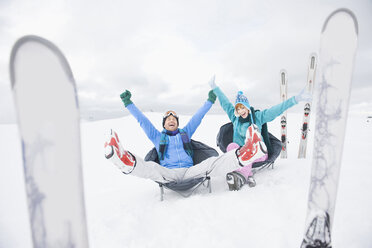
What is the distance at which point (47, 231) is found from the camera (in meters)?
1.01

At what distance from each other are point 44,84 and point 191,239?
4.84 ft

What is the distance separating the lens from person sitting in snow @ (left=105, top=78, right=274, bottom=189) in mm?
2045

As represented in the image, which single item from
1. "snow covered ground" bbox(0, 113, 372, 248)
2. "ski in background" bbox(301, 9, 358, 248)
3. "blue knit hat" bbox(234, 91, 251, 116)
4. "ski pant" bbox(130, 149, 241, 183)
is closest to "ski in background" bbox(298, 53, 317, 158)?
"snow covered ground" bbox(0, 113, 372, 248)

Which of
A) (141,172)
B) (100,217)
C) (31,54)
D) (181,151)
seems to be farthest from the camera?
(181,151)

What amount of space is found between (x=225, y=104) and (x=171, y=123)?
1005 mm

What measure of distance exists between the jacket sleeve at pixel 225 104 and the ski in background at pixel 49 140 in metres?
2.50

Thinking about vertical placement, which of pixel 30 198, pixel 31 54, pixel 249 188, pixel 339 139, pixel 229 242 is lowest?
pixel 229 242

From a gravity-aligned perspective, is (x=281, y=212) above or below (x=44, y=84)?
below

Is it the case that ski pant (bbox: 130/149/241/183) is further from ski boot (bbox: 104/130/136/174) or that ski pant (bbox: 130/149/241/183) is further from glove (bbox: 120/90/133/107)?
glove (bbox: 120/90/133/107)

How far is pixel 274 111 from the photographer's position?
2889mm

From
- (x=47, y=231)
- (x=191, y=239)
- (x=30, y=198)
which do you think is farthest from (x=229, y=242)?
(x=30, y=198)

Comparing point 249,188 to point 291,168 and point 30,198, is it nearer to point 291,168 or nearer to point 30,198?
point 291,168

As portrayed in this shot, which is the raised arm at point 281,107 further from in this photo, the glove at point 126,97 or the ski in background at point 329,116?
the glove at point 126,97

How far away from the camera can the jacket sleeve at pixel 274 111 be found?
2.78 meters
